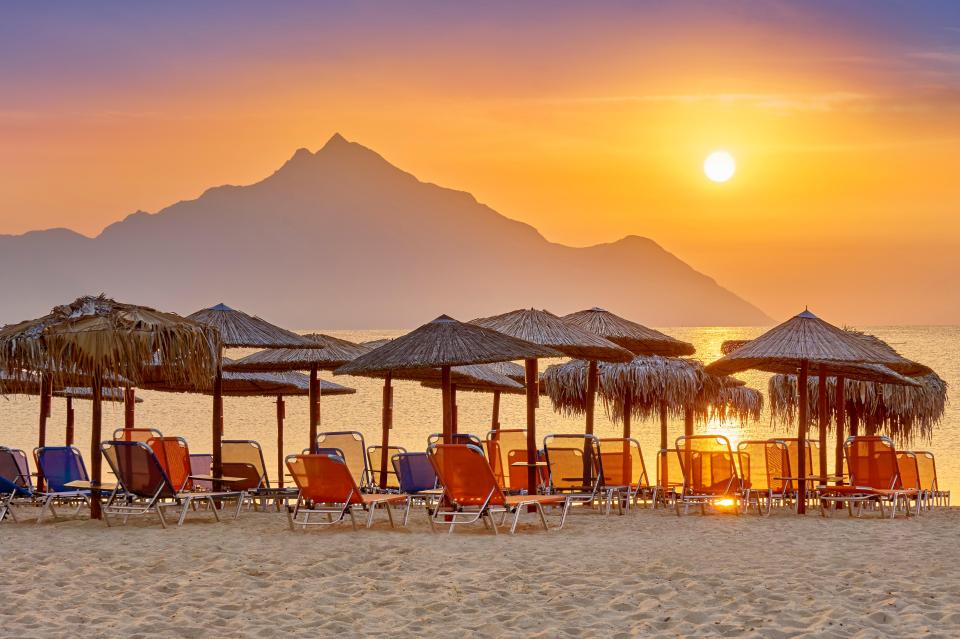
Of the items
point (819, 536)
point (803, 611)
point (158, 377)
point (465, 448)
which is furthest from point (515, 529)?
point (158, 377)

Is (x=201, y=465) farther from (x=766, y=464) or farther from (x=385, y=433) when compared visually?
(x=766, y=464)

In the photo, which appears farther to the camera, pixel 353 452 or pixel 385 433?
pixel 385 433

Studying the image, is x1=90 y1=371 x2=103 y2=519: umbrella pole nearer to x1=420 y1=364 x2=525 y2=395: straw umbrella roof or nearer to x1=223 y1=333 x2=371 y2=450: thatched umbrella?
x1=223 y1=333 x2=371 y2=450: thatched umbrella

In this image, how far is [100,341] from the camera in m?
9.78

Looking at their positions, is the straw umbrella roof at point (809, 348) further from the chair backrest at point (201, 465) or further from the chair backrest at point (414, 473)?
the chair backrest at point (201, 465)

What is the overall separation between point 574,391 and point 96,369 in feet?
26.0

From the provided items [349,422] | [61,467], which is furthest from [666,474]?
[349,422]

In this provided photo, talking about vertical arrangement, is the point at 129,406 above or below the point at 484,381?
below

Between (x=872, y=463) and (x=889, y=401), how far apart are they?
18.4ft

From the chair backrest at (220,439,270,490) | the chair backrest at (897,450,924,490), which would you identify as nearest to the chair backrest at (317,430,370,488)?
the chair backrest at (220,439,270,490)

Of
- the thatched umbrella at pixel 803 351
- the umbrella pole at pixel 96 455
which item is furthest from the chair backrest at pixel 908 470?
the umbrella pole at pixel 96 455

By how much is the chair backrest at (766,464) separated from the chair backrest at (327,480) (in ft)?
13.8

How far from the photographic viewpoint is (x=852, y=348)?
1140 centimetres

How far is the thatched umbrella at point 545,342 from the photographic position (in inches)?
460
